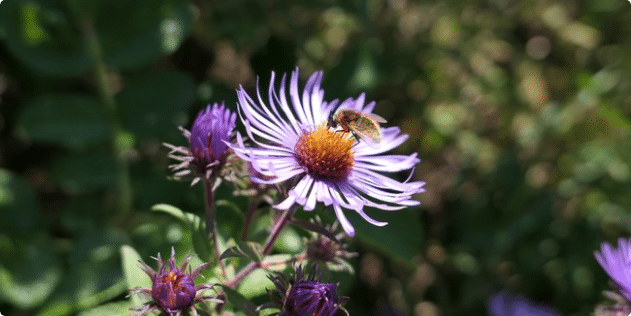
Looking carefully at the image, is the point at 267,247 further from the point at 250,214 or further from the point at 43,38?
the point at 43,38

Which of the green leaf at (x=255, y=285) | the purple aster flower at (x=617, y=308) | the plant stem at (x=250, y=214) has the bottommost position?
the green leaf at (x=255, y=285)

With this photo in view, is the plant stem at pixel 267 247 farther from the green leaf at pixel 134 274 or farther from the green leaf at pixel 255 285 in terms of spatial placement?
the green leaf at pixel 134 274

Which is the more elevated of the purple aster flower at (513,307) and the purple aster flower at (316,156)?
the purple aster flower at (316,156)

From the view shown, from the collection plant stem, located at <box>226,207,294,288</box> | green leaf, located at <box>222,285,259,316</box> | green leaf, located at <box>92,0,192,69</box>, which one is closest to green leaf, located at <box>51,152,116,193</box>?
green leaf, located at <box>92,0,192,69</box>

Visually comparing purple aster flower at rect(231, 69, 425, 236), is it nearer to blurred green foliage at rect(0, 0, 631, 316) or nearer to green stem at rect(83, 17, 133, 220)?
blurred green foliage at rect(0, 0, 631, 316)

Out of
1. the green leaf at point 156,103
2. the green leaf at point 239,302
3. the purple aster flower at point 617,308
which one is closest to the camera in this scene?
the green leaf at point 239,302

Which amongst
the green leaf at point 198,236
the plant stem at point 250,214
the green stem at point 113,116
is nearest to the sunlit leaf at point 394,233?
the plant stem at point 250,214

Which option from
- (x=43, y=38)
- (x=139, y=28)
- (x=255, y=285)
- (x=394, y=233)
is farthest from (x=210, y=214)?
(x=43, y=38)
